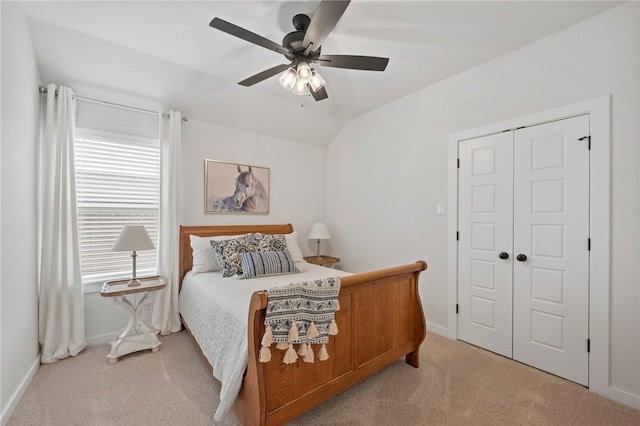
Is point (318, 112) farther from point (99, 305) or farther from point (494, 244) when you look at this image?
point (99, 305)

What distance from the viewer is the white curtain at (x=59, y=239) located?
2.39 metres

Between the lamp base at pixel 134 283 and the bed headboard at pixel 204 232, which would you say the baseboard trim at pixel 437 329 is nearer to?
the bed headboard at pixel 204 232

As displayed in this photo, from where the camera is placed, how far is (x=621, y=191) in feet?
6.43

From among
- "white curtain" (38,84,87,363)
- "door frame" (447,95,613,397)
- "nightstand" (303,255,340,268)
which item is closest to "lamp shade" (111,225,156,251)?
"white curtain" (38,84,87,363)

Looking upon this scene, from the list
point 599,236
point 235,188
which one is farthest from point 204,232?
point 599,236

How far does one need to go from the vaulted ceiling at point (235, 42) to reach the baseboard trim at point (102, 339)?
7.84ft

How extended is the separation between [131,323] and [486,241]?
346cm

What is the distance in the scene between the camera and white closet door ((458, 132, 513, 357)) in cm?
256

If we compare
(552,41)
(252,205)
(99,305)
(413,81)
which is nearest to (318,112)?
(413,81)

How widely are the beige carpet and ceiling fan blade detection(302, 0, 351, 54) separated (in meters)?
2.40

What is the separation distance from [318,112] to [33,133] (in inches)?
115

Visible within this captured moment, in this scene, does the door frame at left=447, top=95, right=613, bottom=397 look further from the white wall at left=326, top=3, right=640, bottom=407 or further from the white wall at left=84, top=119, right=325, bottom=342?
the white wall at left=84, top=119, right=325, bottom=342

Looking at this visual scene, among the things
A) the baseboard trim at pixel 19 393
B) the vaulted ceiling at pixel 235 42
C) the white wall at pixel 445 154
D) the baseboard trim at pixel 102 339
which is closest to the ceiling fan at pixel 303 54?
the vaulted ceiling at pixel 235 42

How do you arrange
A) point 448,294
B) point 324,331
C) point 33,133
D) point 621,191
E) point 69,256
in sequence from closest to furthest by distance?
point 324,331
point 621,191
point 33,133
point 69,256
point 448,294
